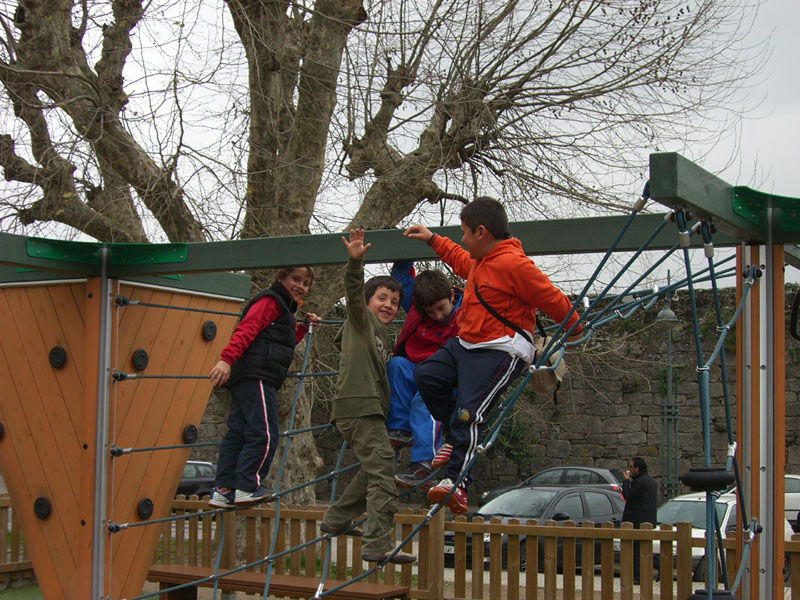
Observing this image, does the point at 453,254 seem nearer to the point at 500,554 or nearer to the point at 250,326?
the point at 250,326

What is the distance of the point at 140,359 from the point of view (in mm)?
5125

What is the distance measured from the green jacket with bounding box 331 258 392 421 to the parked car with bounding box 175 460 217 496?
13379mm

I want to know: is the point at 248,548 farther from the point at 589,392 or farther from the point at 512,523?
the point at 589,392

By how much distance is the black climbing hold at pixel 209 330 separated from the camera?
220 inches

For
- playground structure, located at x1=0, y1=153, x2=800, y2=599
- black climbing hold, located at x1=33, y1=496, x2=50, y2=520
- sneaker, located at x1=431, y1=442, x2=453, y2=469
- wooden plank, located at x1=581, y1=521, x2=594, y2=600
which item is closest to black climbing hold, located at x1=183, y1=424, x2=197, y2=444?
playground structure, located at x1=0, y1=153, x2=800, y2=599

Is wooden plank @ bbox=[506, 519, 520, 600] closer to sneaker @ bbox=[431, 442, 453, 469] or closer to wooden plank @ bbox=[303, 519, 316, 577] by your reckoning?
wooden plank @ bbox=[303, 519, 316, 577]

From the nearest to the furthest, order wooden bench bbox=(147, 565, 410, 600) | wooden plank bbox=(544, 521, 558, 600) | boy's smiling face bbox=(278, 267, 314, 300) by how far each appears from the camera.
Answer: boy's smiling face bbox=(278, 267, 314, 300) < wooden bench bbox=(147, 565, 410, 600) < wooden plank bbox=(544, 521, 558, 600)

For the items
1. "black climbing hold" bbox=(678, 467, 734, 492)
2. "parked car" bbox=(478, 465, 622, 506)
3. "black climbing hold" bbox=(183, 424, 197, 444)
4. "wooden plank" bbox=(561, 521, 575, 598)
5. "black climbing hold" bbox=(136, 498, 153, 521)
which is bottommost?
"parked car" bbox=(478, 465, 622, 506)

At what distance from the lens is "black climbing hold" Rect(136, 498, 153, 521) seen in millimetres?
5211

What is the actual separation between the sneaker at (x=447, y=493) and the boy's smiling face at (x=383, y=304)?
0.88 m

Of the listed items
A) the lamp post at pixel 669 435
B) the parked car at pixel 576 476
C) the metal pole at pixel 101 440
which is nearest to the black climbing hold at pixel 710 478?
the metal pole at pixel 101 440

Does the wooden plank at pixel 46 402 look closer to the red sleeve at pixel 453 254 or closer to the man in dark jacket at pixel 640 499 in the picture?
the red sleeve at pixel 453 254

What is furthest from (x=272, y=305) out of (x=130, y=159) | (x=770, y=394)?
(x=130, y=159)

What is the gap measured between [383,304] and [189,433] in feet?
6.04
